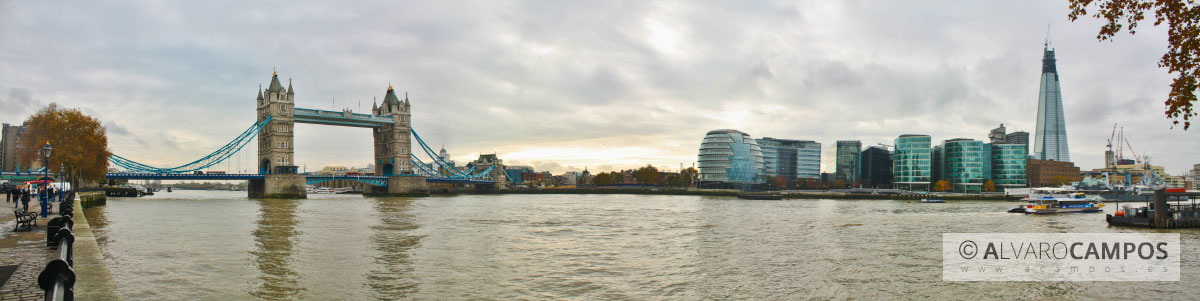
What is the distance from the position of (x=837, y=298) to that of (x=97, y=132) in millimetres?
76246

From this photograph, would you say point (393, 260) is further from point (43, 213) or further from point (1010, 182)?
point (1010, 182)

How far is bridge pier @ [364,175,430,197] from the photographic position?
117 meters

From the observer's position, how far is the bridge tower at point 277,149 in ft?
320

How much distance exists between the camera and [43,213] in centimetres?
2514

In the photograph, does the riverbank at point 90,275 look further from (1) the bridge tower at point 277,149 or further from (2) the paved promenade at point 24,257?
(1) the bridge tower at point 277,149

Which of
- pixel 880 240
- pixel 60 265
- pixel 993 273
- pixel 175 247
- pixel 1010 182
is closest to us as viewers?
pixel 60 265

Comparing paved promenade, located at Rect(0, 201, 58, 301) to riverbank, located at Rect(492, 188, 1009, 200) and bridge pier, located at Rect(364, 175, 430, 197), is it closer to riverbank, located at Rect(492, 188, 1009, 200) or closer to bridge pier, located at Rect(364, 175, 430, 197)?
bridge pier, located at Rect(364, 175, 430, 197)

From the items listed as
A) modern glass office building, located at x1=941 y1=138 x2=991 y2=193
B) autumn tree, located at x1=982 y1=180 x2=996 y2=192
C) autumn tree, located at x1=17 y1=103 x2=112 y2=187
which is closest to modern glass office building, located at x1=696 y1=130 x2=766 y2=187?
modern glass office building, located at x1=941 y1=138 x2=991 y2=193

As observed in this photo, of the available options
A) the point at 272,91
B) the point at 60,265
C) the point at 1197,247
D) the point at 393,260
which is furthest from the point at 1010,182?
the point at 60,265

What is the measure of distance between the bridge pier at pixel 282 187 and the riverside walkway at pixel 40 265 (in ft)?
273

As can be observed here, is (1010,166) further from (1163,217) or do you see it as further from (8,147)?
(8,147)

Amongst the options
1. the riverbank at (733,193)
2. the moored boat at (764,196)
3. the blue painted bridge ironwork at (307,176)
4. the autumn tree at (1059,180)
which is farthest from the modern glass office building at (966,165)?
the blue painted bridge ironwork at (307,176)

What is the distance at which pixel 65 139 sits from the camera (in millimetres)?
63125

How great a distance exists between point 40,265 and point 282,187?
92364mm
